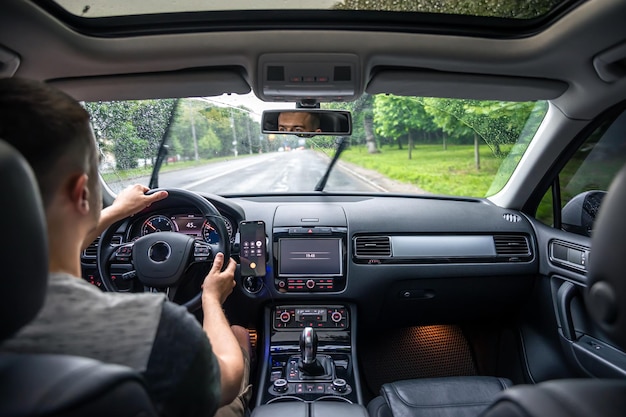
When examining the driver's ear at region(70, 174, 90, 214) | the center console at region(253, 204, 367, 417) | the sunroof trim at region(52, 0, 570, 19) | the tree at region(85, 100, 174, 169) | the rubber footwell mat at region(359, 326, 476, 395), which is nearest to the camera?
the driver's ear at region(70, 174, 90, 214)

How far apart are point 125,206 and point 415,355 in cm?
284

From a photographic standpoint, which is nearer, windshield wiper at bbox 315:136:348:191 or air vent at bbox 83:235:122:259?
air vent at bbox 83:235:122:259

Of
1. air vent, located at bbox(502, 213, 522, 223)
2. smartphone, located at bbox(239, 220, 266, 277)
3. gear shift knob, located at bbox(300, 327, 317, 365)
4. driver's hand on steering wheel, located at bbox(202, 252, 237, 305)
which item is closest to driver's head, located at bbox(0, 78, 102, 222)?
driver's hand on steering wheel, located at bbox(202, 252, 237, 305)

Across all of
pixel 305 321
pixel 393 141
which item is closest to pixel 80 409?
pixel 305 321

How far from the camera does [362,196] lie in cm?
415

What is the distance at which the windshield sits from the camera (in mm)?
3457

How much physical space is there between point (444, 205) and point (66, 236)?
10.7ft

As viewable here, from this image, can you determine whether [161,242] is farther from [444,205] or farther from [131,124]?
[444,205]

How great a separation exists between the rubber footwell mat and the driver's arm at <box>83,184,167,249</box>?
238 centimetres

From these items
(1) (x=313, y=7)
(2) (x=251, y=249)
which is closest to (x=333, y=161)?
(2) (x=251, y=249)

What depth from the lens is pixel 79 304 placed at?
125cm

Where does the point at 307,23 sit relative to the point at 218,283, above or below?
above

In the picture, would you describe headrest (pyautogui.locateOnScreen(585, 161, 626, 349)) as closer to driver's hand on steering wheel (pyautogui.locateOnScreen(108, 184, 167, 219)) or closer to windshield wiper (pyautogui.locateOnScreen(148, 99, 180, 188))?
driver's hand on steering wheel (pyautogui.locateOnScreen(108, 184, 167, 219))

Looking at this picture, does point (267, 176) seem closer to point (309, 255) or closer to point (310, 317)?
point (309, 255)
